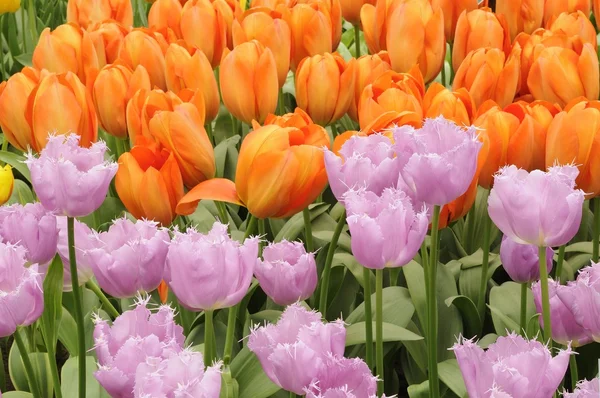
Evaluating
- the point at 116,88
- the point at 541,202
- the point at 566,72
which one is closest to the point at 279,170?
the point at 541,202

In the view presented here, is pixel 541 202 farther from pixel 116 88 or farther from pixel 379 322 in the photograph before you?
pixel 116 88

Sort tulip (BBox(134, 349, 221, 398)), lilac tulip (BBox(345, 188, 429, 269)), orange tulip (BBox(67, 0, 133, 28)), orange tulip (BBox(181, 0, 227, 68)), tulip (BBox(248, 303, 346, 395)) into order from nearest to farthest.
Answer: tulip (BBox(134, 349, 221, 398)) < tulip (BBox(248, 303, 346, 395)) < lilac tulip (BBox(345, 188, 429, 269)) < orange tulip (BBox(181, 0, 227, 68)) < orange tulip (BBox(67, 0, 133, 28))

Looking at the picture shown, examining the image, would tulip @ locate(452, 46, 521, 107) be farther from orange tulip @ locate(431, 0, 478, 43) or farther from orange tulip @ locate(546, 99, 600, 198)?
orange tulip @ locate(431, 0, 478, 43)

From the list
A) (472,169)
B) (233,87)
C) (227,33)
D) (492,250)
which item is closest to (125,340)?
(472,169)

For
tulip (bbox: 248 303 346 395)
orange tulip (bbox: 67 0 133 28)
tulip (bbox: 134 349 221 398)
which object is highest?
tulip (bbox: 134 349 221 398)

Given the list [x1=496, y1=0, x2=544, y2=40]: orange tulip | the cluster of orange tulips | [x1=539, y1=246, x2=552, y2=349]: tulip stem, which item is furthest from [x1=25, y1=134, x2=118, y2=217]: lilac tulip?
[x1=496, y1=0, x2=544, y2=40]: orange tulip

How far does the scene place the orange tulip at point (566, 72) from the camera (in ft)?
4.93

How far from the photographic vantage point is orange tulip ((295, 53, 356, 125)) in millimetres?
1547

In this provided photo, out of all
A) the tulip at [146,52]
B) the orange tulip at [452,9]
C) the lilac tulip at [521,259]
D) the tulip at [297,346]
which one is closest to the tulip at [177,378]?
the tulip at [297,346]

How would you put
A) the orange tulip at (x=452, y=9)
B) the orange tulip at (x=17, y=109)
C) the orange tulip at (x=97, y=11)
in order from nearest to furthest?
the orange tulip at (x=17, y=109) → the orange tulip at (x=452, y=9) → the orange tulip at (x=97, y=11)

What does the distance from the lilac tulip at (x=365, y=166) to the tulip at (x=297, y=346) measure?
186 mm

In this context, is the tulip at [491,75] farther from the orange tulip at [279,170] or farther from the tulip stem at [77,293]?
the tulip stem at [77,293]

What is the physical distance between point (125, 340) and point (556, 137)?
659 millimetres

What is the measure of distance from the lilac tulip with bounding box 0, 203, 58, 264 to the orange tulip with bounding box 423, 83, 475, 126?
1.86 ft
